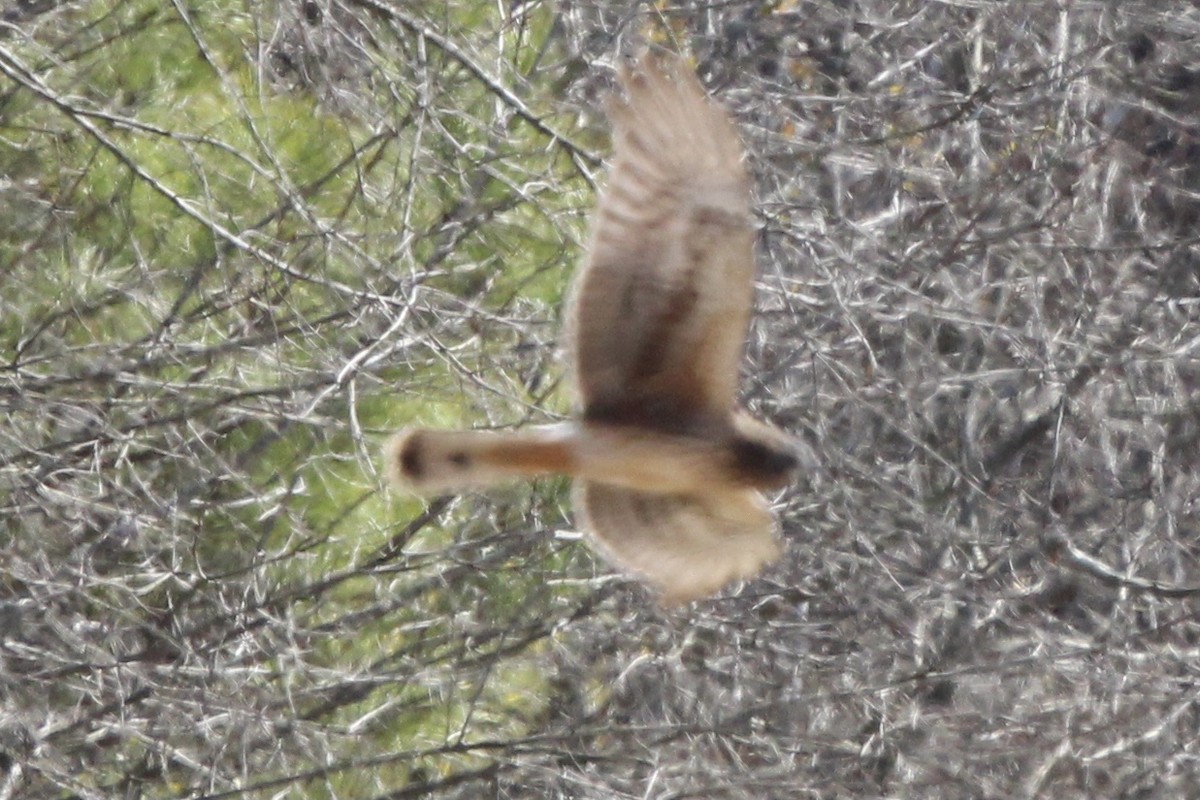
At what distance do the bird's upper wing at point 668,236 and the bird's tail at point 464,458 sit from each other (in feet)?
0.73

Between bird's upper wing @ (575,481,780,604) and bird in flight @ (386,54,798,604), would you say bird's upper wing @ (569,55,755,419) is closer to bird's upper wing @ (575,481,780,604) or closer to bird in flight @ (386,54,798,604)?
bird in flight @ (386,54,798,604)

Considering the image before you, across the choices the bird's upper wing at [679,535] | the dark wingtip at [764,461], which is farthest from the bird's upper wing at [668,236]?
the bird's upper wing at [679,535]

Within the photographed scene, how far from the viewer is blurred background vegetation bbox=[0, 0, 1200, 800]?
19.2 feet

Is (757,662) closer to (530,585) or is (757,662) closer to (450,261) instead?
(530,585)

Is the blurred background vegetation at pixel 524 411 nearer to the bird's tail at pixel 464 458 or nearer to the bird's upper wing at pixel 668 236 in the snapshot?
the bird's tail at pixel 464 458

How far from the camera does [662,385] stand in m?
4.21

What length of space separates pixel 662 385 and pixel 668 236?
1.08ft

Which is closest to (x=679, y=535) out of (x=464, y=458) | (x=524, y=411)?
(x=464, y=458)

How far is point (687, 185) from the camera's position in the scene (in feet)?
13.2

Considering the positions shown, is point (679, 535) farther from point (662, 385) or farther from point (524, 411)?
point (524, 411)

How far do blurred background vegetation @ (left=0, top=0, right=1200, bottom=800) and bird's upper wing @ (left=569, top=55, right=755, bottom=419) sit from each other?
1198 mm

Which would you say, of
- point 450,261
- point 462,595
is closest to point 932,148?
point 450,261

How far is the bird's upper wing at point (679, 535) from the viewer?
4.44 metres

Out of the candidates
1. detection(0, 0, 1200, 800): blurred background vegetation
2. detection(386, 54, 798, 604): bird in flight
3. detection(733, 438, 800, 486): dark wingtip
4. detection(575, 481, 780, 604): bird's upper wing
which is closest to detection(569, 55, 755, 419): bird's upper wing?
detection(386, 54, 798, 604): bird in flight
